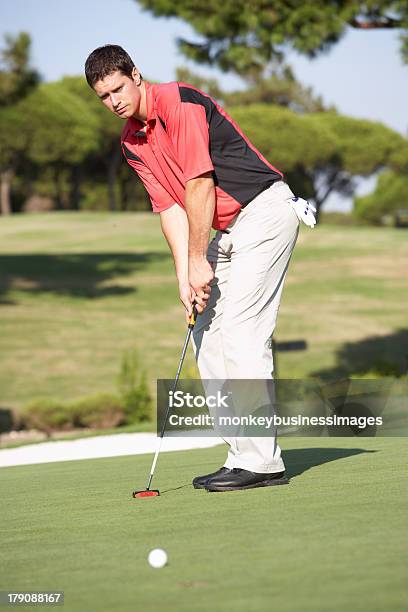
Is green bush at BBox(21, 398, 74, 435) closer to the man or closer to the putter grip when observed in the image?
the man

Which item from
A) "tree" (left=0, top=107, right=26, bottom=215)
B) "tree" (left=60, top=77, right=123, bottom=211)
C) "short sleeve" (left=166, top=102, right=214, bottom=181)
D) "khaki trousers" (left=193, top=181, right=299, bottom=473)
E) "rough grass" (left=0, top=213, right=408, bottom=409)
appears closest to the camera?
"short sleeve" (left=166, top=102, right=214, bottom=181)

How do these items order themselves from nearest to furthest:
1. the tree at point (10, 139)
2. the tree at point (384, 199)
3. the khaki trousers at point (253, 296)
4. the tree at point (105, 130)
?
the khaki trousers at point (253, 296) < the tree at point (10, 139) < the tree at point (105, 130) < the tree at point (384, 199)

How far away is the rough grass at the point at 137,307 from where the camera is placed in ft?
82.2

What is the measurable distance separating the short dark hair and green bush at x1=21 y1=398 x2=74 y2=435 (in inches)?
454

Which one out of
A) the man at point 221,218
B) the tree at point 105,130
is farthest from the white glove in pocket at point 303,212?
the tree at point 105,130

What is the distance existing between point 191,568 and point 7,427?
1385 centimetres

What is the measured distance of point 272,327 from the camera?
203 inches

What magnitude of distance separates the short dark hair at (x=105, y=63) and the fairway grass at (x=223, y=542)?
2.04 metres

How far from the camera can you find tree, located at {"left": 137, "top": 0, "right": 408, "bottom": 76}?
615 inches

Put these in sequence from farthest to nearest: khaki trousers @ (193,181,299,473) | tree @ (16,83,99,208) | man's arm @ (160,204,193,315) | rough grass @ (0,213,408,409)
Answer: tree @ (16,83,99,208) → rough grass @ (0,213,408,409) → man's arm @ (160,204,193,315) → khaki trousers @ (193,181,299,473)

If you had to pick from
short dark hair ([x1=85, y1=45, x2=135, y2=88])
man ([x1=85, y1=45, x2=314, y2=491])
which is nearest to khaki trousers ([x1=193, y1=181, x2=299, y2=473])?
man ([x1=85, y1=45, x2=314, y2=491])

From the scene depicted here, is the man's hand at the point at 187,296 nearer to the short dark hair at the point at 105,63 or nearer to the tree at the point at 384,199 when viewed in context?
the short dark hair at the point at 105,63

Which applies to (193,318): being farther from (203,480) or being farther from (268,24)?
(268,24)

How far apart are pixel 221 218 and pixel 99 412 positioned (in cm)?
1147
